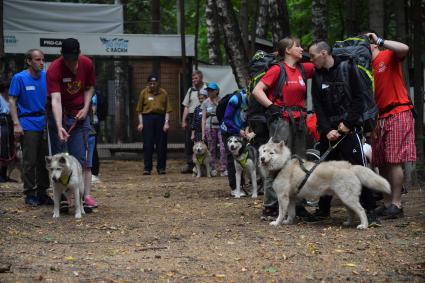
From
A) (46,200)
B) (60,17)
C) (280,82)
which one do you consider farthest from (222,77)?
(280,82)

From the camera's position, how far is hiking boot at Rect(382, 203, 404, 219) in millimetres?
8758

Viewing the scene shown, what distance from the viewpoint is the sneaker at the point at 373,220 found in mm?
8188

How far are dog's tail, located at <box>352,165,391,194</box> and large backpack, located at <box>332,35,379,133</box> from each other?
23.5 inches

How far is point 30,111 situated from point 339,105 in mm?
4341

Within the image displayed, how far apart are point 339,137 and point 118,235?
2738 mm

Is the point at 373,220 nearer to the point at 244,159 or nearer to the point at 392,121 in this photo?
the point at 392,121

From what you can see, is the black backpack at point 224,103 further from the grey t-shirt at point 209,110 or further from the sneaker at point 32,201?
the sneaker at point 32,201

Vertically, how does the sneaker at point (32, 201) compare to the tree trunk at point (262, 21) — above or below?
below

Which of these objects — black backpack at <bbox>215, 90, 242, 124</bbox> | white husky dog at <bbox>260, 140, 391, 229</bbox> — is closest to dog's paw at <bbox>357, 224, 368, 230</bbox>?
white husky dog at <bbox>260, 140, 391, 229</bbox>

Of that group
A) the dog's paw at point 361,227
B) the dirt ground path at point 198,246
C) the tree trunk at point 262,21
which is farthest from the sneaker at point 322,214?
the tree trunk at point 262,21

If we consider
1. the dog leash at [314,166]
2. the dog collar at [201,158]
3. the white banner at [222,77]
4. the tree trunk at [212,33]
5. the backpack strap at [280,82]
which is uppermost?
the tree trunk at [212,33]

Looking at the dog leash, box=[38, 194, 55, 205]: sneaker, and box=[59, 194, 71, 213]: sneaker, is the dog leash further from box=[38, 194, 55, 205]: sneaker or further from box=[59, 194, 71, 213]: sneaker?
box=[38, 194, 55, 205]: sneaker

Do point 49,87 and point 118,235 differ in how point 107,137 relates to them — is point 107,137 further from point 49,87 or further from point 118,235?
point 118,235

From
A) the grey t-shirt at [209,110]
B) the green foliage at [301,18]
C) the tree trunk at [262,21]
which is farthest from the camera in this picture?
the green foliage at [301,18]
